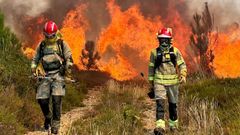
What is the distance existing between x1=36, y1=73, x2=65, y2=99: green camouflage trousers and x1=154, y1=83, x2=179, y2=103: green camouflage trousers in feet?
5.62

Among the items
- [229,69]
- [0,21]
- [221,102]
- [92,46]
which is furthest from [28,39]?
[221,102]

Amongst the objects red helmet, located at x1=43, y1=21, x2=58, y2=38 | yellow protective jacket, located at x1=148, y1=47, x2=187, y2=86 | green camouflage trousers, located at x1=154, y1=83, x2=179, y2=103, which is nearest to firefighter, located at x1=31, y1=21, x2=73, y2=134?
red helmet, located at x1=43, y1=21, x2=58, y2=38

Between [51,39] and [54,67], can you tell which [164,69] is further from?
[51,39]

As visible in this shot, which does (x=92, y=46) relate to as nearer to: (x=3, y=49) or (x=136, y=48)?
(x=136, y=48)

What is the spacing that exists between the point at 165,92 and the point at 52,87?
202 centimetres

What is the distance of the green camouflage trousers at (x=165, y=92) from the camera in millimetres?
8391

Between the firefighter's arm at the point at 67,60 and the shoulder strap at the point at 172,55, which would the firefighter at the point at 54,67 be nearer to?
the firefighter's arm at the point at 67,60

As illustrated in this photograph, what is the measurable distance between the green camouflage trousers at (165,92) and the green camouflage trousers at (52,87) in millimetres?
1712

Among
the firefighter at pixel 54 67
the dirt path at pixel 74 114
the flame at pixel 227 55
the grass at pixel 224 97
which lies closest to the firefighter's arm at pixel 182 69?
the grass at pixel 224 97

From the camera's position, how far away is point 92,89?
65.5 feet

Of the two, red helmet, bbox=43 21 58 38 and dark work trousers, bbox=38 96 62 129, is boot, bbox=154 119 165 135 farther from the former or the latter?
red helmet, bbox=43 21 58 38

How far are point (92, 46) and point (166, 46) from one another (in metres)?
21.1


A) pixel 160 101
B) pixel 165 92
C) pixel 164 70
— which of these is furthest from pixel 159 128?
pixel 164 70

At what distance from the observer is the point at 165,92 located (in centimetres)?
847
